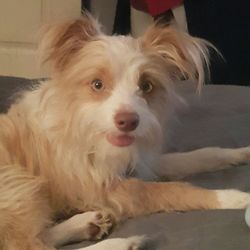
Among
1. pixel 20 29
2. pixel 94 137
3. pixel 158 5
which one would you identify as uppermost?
pixel 158 5

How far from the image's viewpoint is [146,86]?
4.93 ft

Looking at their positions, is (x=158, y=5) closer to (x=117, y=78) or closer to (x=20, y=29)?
(x=20, y=29)

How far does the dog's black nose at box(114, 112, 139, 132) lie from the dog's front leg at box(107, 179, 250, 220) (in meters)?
0.21

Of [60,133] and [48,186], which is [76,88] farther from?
[48,186]

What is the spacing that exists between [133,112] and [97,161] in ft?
0.79

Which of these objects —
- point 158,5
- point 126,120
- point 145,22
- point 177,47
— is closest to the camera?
point 126,120

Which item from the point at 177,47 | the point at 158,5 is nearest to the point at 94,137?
the point at 177,47

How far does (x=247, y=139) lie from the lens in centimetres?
195

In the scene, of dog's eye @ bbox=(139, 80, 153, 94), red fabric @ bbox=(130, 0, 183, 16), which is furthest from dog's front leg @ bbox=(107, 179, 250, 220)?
red fabric @ bbox=(130, 0, 183, 16)

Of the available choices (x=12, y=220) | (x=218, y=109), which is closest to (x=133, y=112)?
(x=12, y=220)

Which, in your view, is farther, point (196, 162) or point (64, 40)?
point (196, 162)

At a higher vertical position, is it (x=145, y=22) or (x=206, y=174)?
(x=145, y=22)

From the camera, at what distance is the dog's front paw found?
1382 millimetres

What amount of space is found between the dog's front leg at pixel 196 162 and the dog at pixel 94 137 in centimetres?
9
